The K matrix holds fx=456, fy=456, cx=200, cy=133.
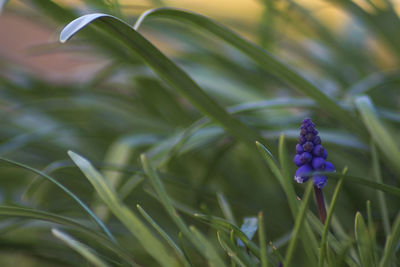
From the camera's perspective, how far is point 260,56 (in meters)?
0.54

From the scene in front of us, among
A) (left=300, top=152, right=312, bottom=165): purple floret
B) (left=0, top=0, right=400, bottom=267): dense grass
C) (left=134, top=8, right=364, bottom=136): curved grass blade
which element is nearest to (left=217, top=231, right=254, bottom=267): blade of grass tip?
(left=0, top=0, right=400, bottom=267): dense grass

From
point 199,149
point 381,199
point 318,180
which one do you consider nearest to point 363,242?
point 318,180

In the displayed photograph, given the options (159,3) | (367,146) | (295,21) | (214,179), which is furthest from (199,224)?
(295,21)

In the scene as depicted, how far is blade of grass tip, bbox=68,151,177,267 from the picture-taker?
→ 1.42ft

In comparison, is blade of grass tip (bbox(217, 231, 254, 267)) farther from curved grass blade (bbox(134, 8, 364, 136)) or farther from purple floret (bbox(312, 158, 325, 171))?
curved grass blade (bbox(134, 8, 364, 136))

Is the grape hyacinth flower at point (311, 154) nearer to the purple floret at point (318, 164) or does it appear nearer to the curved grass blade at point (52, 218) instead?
the purple floret at point (318, 164)

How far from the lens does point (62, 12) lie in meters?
0.74

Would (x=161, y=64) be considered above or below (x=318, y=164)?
above

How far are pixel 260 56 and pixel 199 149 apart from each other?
27 centimetres

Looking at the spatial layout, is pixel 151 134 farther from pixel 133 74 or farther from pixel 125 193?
pixel 125 193

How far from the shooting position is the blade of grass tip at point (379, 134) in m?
0.54

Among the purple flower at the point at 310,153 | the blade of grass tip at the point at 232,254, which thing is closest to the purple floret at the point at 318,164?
the purple flower at the point at 310,153

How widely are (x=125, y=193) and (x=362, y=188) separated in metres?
0.44

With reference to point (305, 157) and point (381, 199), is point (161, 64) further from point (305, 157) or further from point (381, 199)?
point (381, 199)
